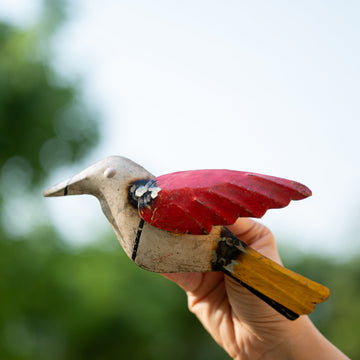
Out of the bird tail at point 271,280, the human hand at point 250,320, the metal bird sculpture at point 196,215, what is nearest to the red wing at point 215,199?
the metal bird sculpture at point 196,215

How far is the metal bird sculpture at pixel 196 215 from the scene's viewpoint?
2.61 feet

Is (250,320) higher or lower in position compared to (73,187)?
lower

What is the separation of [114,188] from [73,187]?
0.11m

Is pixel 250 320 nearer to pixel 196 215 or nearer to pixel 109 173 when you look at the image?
pixel 196 215

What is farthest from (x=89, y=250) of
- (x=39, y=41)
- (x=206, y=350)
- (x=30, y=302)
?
(x=39, y=41)

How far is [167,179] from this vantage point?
855 mm

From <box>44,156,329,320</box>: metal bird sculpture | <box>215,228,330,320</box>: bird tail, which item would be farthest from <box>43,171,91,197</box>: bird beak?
<box>215,228,330,320</box>: bird tail

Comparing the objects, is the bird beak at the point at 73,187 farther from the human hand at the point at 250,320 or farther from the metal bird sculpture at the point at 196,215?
the human hand at the point at 250,320

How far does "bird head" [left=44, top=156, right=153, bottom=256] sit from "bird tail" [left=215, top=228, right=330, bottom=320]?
226 millimetres

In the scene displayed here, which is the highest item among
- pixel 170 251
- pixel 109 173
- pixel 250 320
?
pixel 109 173

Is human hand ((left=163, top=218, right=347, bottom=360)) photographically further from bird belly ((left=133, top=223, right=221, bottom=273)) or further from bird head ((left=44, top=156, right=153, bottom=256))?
bird head ((left=44, top=156, right=153, bottom=256))

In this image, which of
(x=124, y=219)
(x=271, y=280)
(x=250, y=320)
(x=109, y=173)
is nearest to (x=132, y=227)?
(x=124, y=219)

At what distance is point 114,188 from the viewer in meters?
0.92

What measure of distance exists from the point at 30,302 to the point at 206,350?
387 cm
